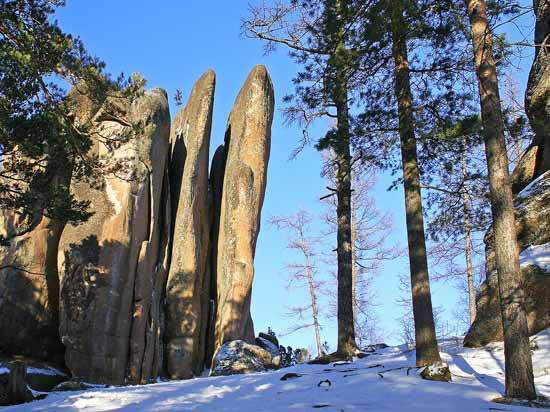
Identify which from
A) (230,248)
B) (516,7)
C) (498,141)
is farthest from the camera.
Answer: (230,248)

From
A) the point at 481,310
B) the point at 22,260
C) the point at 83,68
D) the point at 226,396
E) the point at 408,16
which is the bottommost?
the point at 226,396

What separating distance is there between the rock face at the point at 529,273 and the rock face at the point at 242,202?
7825mm

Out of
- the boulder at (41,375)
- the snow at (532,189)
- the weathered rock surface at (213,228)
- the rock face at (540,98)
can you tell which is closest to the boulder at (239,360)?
the weathered rock surface at (213,228)

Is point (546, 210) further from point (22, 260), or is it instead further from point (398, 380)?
point (22, 260)

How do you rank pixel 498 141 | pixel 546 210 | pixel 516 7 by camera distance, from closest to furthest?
pixel 498 141 → pixel 516 7 → pixel 546 210

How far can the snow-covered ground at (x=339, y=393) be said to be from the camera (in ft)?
21.0

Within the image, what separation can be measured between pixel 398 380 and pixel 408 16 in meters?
6.19

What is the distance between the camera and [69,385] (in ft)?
34.7

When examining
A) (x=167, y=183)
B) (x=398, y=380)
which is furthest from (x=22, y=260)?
(x=398, y=380)

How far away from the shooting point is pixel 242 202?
58.7ft

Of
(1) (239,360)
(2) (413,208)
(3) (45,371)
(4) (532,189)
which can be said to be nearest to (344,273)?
(1) (239,360)

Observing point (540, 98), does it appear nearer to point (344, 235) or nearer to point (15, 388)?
point (344, 235)

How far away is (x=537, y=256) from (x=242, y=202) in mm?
9828

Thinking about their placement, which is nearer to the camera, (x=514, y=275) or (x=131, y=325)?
(x=514, y=275)
